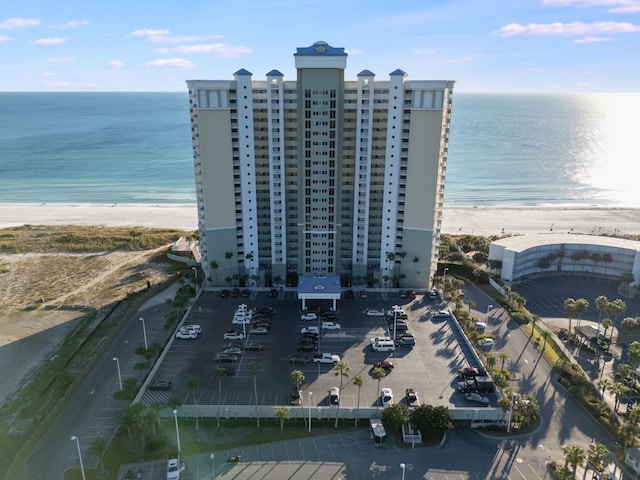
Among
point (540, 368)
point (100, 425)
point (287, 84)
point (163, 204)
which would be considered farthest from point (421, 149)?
point (163, 204)

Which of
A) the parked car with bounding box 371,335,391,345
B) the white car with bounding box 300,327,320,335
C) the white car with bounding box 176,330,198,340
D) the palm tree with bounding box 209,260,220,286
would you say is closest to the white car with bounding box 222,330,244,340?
the white car with bounding box 176,330,198,340

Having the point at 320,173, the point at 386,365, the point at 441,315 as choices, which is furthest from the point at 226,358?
the point at 441,315

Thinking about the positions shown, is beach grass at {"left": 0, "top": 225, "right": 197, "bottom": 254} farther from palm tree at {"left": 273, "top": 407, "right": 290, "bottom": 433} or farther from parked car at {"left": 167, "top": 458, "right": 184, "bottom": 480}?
parked car at {"left": 167, "top": 458, "right": 184, "bottom": 480}

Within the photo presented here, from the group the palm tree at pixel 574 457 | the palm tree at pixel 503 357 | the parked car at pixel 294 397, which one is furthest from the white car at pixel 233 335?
the palm tree at pixel 574 457

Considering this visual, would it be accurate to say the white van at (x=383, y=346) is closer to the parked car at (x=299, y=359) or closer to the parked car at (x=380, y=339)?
the parked car at (x=380, y=339)

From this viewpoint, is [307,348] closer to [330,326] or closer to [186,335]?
[330,326]

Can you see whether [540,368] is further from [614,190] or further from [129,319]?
[614,190]
